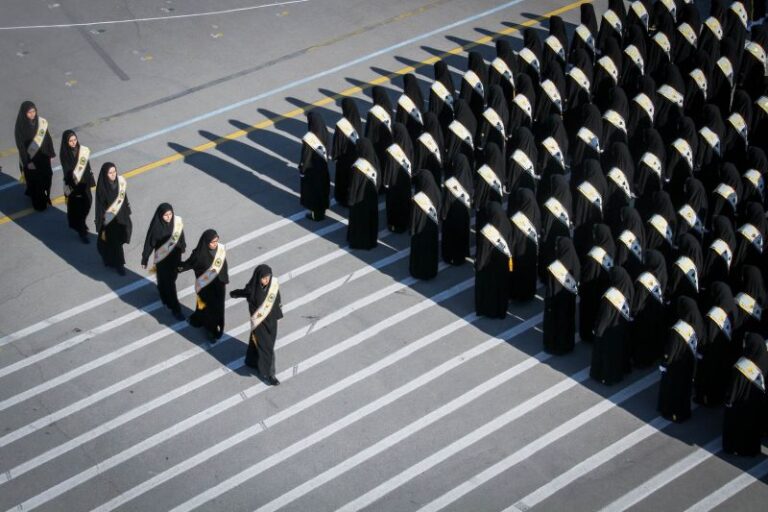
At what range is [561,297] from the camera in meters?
17.1

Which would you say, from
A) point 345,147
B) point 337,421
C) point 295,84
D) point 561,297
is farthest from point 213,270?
point 295,84

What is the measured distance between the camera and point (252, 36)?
1009 inches

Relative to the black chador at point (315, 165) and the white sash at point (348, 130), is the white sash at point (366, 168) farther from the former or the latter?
the white sash at point (348, 130)

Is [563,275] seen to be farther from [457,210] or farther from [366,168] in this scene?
[366,168]

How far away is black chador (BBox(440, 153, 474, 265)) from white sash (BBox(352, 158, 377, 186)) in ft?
3.35

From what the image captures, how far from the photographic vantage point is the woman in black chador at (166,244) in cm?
1803

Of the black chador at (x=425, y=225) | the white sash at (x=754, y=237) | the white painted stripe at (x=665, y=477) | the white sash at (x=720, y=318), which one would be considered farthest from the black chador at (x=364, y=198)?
the white painted stripe at (x=665, y=477)

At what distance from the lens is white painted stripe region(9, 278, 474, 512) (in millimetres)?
15859

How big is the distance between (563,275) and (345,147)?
15.1 feet

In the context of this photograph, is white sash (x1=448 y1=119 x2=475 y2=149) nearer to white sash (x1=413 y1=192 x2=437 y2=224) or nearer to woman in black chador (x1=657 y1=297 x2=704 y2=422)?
white sash (x1=413 y1=192 x2=437 y2=224)

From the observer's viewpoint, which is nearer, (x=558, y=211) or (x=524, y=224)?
(x=524, y=224)

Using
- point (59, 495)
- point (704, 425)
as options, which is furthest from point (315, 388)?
point (704, 425)

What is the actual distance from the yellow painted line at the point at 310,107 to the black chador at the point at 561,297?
712 cm

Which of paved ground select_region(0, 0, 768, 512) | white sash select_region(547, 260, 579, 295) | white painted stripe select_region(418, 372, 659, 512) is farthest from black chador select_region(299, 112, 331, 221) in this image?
white painted stripe select_region(418, 372, 659, 512)
